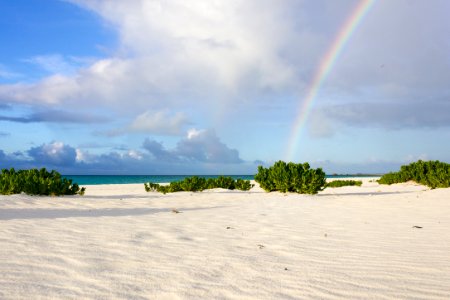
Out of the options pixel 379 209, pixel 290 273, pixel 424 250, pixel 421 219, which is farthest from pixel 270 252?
pixel 379 209

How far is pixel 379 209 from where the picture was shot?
10.1 meters

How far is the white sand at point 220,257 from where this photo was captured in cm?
330

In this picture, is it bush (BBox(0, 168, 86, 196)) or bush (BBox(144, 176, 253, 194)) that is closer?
bush (BBox(0, 168, 86, 196))

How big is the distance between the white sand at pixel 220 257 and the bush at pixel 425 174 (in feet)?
32.4

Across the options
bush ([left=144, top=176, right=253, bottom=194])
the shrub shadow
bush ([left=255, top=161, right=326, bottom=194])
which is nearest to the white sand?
the shrub shadow

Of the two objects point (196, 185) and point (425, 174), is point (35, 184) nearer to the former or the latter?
point (196, 185)

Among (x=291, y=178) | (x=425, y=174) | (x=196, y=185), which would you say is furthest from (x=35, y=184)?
(x=425, y=174)

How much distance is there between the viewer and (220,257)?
4445 mm

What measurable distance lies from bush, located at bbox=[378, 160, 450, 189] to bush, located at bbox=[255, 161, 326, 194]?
5606 mm

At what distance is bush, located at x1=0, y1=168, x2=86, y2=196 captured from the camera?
12.0 meters

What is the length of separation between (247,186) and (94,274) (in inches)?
569

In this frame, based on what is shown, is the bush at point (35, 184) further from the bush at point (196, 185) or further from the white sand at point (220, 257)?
the bush at point (196, 185)

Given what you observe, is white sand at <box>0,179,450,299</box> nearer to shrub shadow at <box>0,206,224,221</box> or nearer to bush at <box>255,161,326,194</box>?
shrub shadow at <box>0,206,224,221</box>

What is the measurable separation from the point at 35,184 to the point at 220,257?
9434mm
